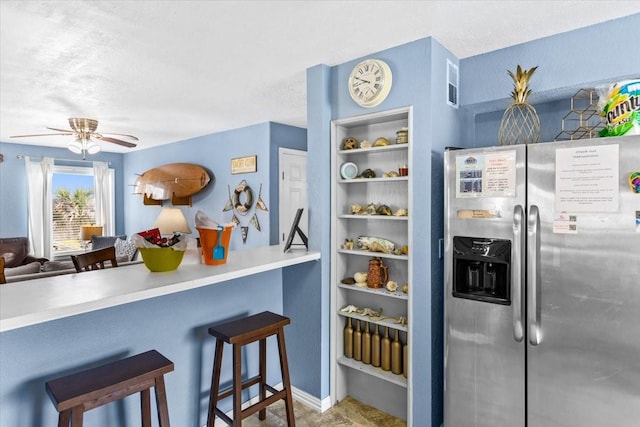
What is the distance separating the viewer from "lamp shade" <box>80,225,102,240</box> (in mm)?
6004

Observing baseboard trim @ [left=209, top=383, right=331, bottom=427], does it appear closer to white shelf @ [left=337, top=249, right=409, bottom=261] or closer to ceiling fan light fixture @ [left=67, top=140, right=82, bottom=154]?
white shelf @ [left=337, top=249, right=409, bottom=261]

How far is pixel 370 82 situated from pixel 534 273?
4.71 feet

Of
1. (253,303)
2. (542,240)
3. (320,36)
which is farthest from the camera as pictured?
(253,303)

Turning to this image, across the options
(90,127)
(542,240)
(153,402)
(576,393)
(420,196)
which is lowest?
(153,402)

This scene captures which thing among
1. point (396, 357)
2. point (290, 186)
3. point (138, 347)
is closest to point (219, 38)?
point (138, 347)

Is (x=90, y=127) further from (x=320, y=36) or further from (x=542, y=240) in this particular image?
(x=542, y=240)

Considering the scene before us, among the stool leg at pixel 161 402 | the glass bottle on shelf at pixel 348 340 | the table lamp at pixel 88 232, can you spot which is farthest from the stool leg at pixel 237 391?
the table lamp at pixel 88 232

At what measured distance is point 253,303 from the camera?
94.8 inches

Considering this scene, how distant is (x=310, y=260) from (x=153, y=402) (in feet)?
3.89

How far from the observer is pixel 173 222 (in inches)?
213

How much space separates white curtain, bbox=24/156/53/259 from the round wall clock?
568 cm

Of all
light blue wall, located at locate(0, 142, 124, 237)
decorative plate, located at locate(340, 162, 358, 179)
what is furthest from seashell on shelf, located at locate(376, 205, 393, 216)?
light blue wall, located at locate(0, 142, 124, 237)

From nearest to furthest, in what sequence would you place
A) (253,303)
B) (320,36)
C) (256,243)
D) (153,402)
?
(153,402)
(320,36)
(253,303)
(256,243)

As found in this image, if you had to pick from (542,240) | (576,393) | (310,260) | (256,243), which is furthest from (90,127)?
(576,393)
